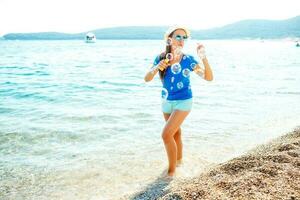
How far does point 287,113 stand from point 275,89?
6.71m

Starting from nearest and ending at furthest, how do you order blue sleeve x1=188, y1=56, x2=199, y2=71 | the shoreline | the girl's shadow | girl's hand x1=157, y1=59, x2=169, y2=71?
1. the shoreline
2. the girl's shadow
3. girl's hand x1=157, y1=59, x2=169, y2=71
4. blue sleeve x1=188, y1=56, x2=199, y2=71

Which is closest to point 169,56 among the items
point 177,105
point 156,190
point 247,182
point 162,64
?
point 162,64

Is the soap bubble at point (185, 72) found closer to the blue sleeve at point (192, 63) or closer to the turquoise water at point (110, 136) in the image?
the blue sleeve at point (192, 63)

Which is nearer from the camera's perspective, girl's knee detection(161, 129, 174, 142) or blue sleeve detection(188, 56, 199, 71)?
blue sleeve detection(188, 56, 199, 71)

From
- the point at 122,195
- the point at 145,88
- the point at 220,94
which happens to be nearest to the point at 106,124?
the point at 122,195

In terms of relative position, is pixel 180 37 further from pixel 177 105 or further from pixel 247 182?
pixel 247 182

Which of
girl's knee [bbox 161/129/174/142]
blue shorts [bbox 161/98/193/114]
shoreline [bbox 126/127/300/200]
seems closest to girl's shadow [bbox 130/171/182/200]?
shoreline [bbox 126/127/300/200]

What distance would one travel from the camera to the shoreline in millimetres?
5055

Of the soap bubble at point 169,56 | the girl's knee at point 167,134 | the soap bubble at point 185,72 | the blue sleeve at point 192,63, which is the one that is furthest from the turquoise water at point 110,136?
the soap bubble at point 169,56

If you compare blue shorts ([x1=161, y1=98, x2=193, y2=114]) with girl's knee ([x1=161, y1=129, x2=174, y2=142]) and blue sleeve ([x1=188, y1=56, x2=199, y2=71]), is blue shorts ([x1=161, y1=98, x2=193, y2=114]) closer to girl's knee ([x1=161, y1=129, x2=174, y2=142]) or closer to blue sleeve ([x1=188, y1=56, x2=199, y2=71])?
girl's knee ([x1=161, y1=129, x2=174, y2=142])

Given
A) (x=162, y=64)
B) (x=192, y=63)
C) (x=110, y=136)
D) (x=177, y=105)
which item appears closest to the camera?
(x=162, y=64)

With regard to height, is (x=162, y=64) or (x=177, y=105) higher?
(x=162, y=64)

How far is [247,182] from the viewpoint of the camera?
17.5 feet

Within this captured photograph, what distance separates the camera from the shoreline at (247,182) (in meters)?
5.05
